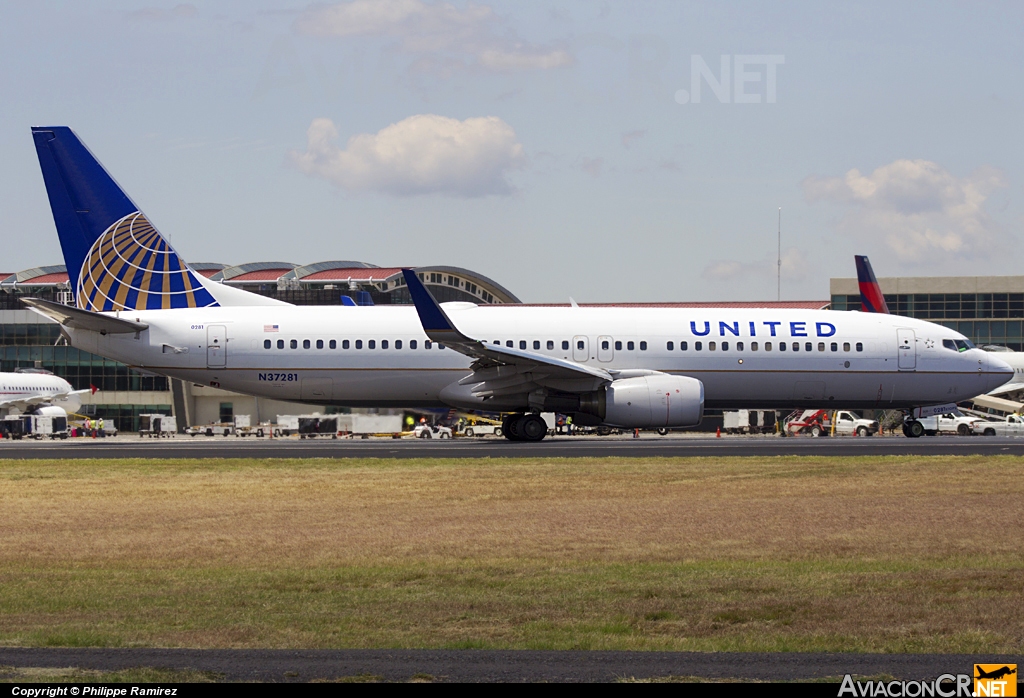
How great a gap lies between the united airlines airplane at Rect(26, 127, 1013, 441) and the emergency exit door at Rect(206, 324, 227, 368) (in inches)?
1.6

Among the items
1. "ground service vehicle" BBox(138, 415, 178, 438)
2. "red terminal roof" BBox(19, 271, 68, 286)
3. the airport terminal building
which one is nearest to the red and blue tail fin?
the airport terminal building

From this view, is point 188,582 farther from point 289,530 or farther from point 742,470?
point 742,470

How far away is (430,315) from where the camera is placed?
2764 cm

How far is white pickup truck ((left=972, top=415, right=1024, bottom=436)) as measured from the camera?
4434 cm

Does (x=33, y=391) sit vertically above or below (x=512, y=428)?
above

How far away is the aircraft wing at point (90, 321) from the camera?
97.2 feet

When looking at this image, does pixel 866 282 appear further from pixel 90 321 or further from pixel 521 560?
pixel 521 560

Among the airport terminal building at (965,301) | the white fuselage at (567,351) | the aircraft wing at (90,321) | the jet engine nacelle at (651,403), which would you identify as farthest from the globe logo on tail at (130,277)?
the airport terminal building at (965,301)

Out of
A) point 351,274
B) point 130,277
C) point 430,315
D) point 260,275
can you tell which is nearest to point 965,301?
point 351,274

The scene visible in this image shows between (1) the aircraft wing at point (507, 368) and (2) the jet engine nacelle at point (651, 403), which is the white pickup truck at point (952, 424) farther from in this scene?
(1) the aircraft wing at point (507, 368)

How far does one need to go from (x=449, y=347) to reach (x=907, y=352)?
46.2 feet

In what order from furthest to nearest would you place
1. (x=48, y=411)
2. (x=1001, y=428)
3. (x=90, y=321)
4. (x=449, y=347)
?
(x=48, y=411) < (x=1001, y=428) < (x=90, y=321) < (x=449, y=347)

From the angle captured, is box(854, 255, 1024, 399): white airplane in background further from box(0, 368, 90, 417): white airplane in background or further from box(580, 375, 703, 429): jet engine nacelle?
box(0, 368, 90, 417): white airplane in background

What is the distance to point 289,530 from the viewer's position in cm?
1437
